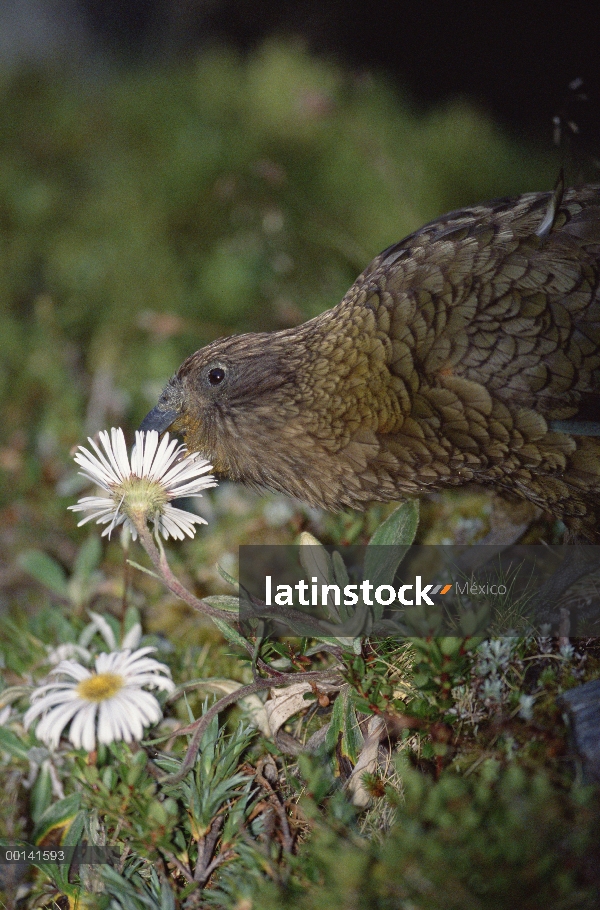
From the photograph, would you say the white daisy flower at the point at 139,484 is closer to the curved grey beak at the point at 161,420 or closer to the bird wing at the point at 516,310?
the curved grey beak at the point at 161,420

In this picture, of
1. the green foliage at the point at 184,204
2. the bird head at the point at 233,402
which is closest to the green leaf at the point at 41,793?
the bird head at the point at 233,402

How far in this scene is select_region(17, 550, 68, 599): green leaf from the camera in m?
2.90

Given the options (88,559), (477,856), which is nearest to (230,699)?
(477,856)

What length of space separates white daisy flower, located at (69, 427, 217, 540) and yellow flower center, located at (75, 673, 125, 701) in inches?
14.7

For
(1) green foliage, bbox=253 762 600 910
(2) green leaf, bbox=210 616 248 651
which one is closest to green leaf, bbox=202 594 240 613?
(2) green leaf, bbox=210 616 248 651

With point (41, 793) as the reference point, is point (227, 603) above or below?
above

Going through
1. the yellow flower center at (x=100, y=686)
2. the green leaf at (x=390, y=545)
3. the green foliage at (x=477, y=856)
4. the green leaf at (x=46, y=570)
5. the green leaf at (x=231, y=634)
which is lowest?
the green foliage at (x=477, y=856)

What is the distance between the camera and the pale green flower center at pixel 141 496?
1910mm

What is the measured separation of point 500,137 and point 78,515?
3163 mm

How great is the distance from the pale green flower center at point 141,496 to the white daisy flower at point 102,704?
1.32 ft

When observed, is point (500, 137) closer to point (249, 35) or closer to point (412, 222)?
point (412, 222)

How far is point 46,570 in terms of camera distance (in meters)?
2.93

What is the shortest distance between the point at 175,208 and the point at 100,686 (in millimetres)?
3154

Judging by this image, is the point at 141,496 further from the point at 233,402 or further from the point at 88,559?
the point at 88,559
